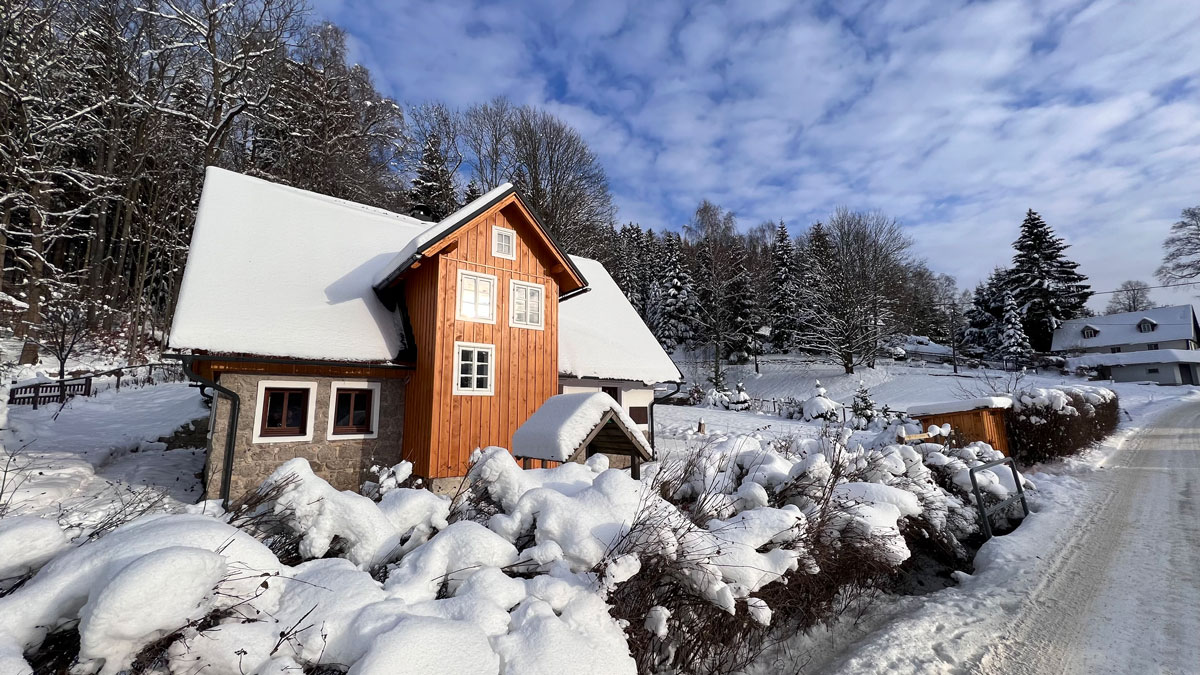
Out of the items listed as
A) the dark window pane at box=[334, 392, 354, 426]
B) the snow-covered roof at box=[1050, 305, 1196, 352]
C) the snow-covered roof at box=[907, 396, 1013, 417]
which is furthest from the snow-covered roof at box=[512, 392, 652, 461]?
the snow-covered roof at box=[1050, 305, 1196, 352]

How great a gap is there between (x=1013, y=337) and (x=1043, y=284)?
6043mm

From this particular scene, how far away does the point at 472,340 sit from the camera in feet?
34.0

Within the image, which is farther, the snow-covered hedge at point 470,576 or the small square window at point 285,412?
the small square window at point 285,412

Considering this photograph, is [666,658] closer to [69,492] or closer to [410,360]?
[410,360]

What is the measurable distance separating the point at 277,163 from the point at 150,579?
2526cm

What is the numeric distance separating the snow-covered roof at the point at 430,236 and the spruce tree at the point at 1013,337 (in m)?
44.5

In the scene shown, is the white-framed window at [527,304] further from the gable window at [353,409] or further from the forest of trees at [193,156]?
the forest of trees at [193,156]

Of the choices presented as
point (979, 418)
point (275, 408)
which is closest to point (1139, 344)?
point (979, 418)

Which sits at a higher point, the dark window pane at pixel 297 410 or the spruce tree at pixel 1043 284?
the spruce tree at pixel 1043 284

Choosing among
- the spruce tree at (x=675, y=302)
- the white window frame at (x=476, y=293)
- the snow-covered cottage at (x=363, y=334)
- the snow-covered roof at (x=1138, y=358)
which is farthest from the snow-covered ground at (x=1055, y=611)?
the snow-covered roof at (x=1138, y=358)

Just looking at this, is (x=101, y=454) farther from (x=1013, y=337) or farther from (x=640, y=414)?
(x=1013, y=337)

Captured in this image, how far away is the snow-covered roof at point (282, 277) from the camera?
27.8 ft

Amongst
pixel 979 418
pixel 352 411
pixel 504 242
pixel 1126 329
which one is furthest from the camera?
pixel 1126 329

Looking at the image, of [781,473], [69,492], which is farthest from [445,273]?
[781,473]
